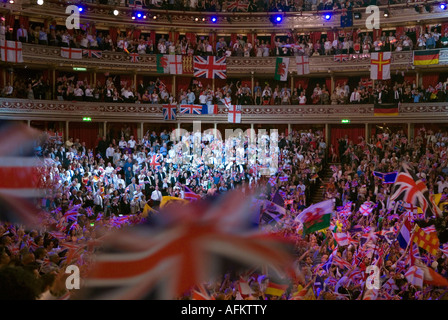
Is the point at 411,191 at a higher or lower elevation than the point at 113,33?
lower

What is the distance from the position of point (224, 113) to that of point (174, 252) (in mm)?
31142

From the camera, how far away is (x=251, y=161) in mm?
28812

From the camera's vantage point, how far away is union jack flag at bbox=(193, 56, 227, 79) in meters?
33.3

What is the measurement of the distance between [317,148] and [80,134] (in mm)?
15492

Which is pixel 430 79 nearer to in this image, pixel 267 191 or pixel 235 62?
pixel 235 62

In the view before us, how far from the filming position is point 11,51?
29875 millimetres

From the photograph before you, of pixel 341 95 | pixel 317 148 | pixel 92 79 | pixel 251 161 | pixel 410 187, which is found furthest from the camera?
pixel 92 79

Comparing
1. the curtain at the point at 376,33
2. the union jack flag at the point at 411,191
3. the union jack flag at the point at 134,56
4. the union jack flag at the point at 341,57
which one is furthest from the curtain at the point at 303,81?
the union jack flag at the point at 411,191

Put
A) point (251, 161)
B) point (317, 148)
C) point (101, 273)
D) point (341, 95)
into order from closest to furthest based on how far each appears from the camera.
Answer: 1. point (101, 273)
2. point (251, 161)
3. point (317, 148)
4. point (341, 95)

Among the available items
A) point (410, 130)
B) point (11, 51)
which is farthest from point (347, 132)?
point (11, 51)

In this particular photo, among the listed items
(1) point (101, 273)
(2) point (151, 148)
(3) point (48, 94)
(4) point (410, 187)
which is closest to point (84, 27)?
(3) point (48, 94)

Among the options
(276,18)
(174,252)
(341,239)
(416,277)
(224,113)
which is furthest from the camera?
(276,18)

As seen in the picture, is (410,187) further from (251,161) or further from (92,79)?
(92,79)

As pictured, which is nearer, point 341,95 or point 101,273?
point 101,273
